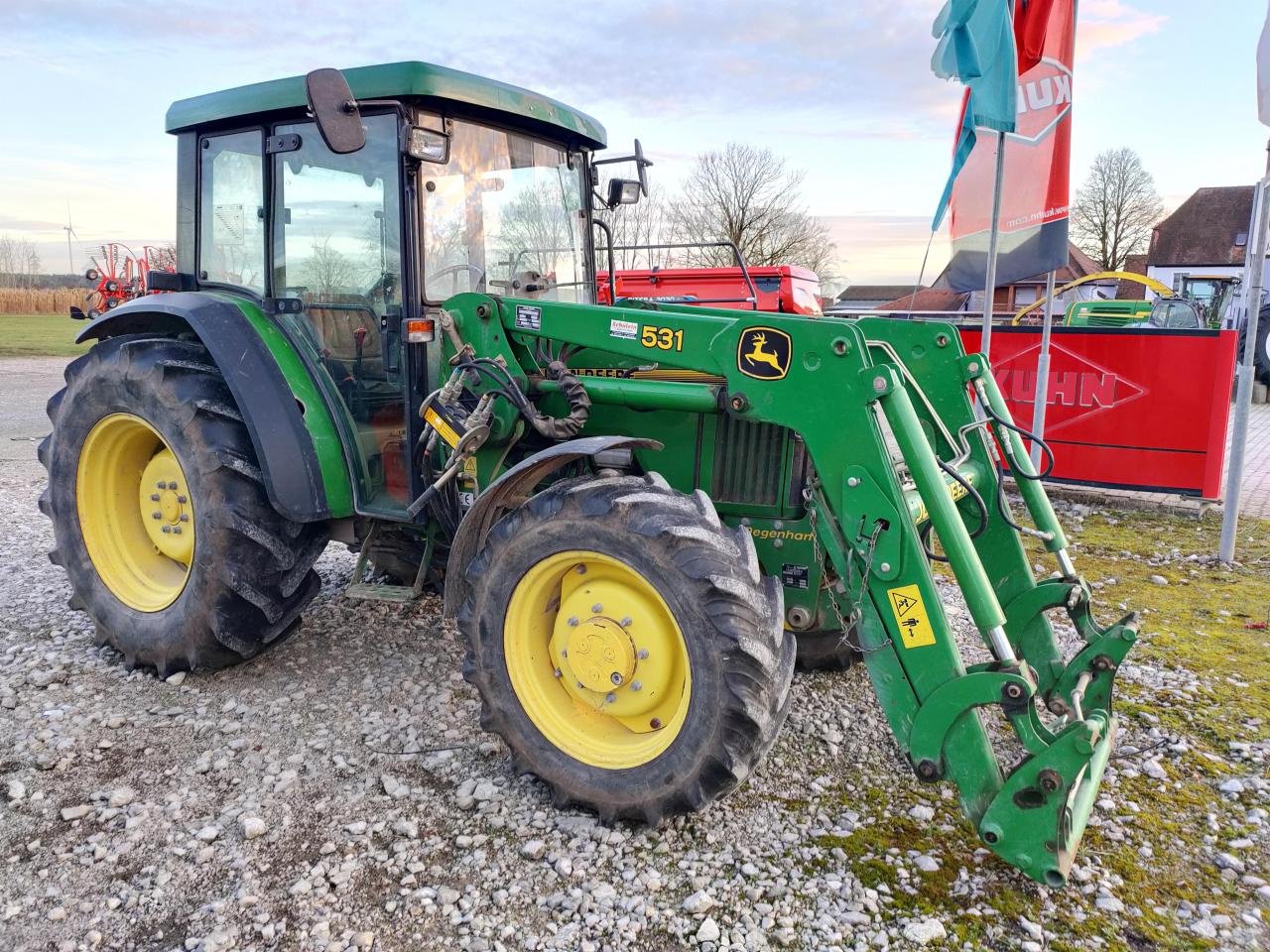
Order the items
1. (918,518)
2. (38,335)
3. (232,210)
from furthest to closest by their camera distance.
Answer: (38,335) → (232,210) → (918,518)

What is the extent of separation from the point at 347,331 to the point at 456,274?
0.57m

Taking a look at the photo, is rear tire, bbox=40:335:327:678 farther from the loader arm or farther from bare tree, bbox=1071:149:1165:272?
bare tree, bbox=1071:149:1165:272

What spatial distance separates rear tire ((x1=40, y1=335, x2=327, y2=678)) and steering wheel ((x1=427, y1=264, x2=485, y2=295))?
41.6 inches

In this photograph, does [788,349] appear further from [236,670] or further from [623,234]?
[623,234]

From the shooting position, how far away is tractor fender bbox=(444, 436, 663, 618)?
3.24 meters

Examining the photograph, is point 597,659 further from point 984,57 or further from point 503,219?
point 984,57

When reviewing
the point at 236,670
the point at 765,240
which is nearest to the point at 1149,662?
the point at 236,670

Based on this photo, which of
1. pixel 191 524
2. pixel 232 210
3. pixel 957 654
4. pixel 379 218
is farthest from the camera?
pixel 232 210

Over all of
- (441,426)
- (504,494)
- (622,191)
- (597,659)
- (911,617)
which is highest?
(622,191)

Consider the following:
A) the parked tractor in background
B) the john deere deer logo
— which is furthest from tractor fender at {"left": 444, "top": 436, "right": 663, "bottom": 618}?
the parked tractor in background

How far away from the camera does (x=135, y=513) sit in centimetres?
459

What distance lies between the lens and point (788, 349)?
3.09 metres

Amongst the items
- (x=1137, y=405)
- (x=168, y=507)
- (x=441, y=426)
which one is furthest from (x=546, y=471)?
(x=1137, y=405)

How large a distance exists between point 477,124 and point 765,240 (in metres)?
29.1
